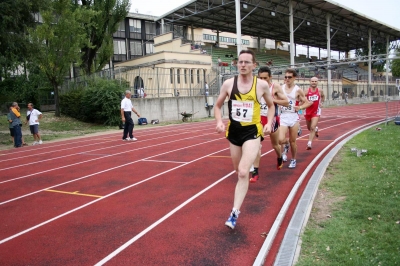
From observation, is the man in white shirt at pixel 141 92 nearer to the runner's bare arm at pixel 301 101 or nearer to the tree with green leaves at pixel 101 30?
the tree with green leaves at pixel 101 30

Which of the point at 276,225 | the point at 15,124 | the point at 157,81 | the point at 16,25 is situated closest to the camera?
the point at 276,225

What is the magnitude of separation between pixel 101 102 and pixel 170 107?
5.37m

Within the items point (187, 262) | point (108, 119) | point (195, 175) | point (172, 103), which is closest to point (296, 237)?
point (187, 262)

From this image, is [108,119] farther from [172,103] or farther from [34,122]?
[34,122]

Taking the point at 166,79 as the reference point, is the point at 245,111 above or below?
below

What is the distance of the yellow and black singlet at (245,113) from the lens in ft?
14.4

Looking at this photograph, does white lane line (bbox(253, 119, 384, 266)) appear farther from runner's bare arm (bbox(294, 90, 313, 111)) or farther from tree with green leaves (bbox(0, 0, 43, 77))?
tree with green leaves (bbox(0, 0, 43, 77))

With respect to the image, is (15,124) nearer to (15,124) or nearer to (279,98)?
(15,124)

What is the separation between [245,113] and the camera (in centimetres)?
441

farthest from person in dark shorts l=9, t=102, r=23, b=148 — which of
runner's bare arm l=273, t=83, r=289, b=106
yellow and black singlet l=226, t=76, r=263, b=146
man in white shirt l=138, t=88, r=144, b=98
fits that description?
yellow and black singlet l=226, t=76, r=263, b=146

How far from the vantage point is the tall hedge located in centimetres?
2220

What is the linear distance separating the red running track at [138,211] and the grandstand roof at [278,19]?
26.7m

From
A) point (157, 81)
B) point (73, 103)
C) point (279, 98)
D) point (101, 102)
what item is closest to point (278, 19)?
point (157, 81)

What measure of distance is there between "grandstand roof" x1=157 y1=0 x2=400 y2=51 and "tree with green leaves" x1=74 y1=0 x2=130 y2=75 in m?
7.60
